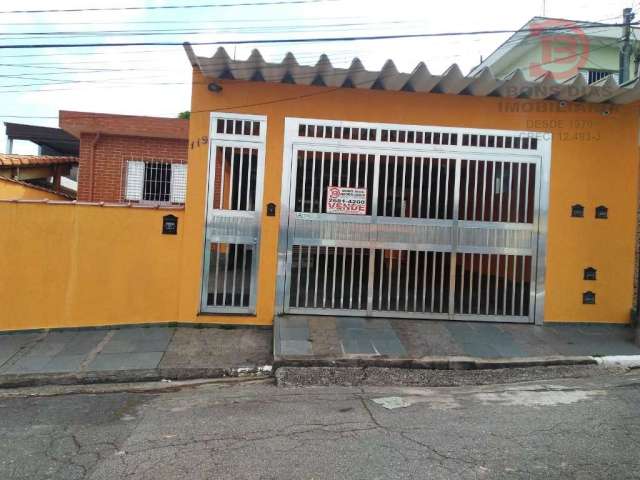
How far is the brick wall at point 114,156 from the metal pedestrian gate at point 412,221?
5.09m

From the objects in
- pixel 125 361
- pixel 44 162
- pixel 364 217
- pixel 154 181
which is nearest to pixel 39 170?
pixel 44 162

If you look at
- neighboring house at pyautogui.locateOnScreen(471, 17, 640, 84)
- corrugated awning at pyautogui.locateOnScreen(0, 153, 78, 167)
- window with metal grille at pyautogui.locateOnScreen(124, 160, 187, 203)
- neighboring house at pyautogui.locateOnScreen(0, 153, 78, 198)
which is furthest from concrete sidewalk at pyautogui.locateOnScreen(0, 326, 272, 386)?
neighboring house at pyautogui.locateOnScreen(471, 17, 640, 84)

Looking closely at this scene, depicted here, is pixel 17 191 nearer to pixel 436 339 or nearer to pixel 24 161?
pixel 24 161

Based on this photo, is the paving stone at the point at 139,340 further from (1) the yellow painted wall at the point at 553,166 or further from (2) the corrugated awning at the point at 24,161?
(2) the corrugated awning at the point at 24,161

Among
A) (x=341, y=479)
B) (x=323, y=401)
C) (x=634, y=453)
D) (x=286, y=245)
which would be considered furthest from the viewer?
(x=286, y=245)

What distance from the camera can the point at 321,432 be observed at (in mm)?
3703

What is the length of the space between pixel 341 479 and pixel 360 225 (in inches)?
175

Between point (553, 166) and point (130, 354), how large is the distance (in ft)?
22.1

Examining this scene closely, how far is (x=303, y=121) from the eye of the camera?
23.0 ft

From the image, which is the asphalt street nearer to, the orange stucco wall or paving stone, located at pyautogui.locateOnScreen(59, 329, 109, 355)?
paving stone, located at pyautogui.locateOnScreen(59, 329, 109, 355)

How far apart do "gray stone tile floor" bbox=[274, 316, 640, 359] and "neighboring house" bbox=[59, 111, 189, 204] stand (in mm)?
5761

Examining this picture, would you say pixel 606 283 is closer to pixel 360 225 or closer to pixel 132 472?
pixel 360 225

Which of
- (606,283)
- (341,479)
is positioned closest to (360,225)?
(606,283)

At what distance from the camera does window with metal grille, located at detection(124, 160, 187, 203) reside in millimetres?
10906
